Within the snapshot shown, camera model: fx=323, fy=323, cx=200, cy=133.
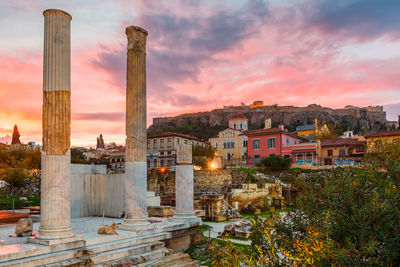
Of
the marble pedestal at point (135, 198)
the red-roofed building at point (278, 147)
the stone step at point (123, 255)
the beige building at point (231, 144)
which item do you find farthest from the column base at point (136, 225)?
the beige building at point (231, 144)

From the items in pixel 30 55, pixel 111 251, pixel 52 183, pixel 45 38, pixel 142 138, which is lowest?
pixel 111 251

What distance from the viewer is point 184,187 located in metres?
11.2

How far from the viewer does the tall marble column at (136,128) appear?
8859 mm

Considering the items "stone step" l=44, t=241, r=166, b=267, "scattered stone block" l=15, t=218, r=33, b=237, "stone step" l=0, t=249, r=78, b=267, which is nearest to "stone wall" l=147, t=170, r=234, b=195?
"stone step" l=44, t=241, r=166, b=267

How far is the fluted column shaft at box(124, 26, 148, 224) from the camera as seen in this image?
8.88 meters

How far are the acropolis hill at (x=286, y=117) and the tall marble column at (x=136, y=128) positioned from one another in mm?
103944

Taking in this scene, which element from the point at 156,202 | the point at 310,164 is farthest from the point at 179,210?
the point at 310,164

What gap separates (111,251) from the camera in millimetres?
7371

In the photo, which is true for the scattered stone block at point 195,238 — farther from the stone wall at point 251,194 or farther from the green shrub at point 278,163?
the green shrub at point 278,163

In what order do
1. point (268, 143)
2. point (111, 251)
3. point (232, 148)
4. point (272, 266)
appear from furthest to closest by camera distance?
point (232, 148) → point (268, 143) → point (111, 251) → point (272, 266)

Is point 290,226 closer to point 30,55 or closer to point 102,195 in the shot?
point 102,195

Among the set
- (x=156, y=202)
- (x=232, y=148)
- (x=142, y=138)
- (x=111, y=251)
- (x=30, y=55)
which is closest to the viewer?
(x=111, y=251)

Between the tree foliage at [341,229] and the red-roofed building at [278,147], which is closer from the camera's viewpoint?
the tree foliage at [341,229]

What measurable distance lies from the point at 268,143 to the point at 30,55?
4021 centimetres
